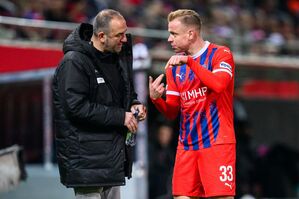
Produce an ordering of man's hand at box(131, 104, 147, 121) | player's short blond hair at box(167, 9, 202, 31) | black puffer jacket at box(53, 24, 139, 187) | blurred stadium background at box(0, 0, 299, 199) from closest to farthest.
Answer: black puffer jacket at box(53, 24, 139, 187), man's hand at box(131, 104, 147, 121), player's short blond hair at box(167, 9, 202, 31), blurred stadium background at box(0, 0, 299, 199)

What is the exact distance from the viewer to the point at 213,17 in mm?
17125

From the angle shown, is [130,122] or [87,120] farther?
[130,122]

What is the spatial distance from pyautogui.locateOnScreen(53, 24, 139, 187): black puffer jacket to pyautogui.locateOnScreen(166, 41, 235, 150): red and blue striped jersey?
1.80ft

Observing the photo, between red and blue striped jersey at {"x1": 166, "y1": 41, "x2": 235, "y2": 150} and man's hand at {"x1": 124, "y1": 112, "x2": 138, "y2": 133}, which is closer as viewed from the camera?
man's hand at {"x1": 124, "y1": 112, "x2": 138, "y2": 133}

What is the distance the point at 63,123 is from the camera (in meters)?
6.59

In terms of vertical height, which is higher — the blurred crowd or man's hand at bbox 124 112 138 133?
the blurred crowd

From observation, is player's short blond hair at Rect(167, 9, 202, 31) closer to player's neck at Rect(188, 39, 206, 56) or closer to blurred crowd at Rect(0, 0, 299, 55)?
player's neck at Rect(188, 39, 206, 56)

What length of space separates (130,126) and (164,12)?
9.49 m

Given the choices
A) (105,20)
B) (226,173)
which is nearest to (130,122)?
(105,20)

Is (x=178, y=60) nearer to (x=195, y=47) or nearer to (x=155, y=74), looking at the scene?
(x=195, y=47)

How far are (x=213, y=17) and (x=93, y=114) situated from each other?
10.8m

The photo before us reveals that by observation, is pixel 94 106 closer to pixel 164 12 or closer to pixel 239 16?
pixel 164 12

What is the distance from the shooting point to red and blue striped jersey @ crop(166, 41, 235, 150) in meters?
6.89

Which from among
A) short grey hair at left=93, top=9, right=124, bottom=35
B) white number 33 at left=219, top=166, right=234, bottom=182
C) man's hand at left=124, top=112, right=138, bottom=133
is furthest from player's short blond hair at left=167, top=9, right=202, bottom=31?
white number 33 at left=219, top=166, right=234, bottom=182
